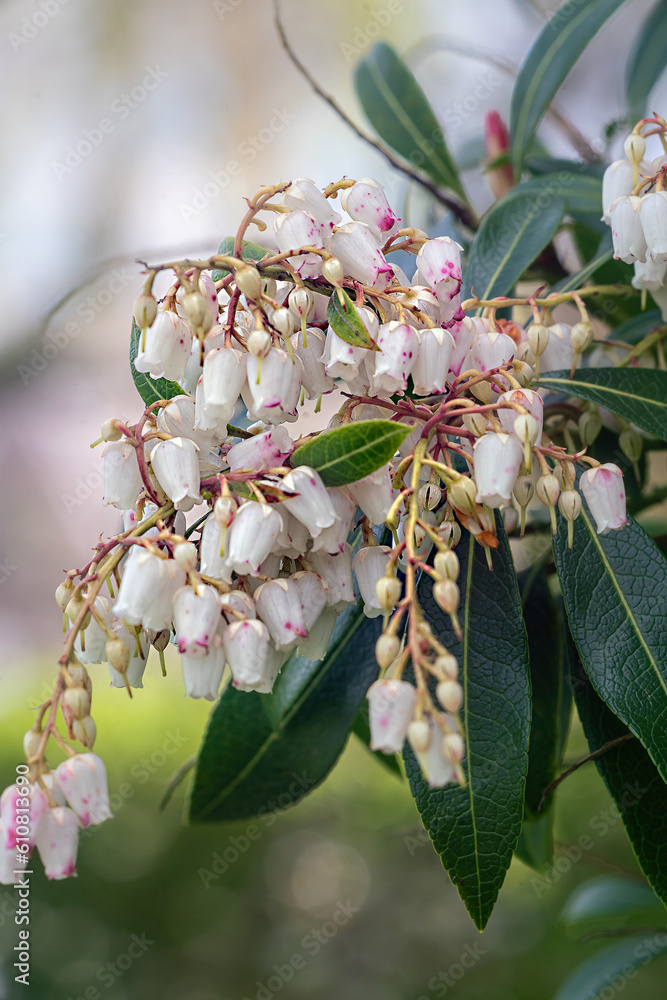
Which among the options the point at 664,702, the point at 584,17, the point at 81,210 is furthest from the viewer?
the point at 81,210

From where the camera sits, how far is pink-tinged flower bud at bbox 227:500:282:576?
1.61ft

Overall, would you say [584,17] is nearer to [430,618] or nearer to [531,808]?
[430,618]

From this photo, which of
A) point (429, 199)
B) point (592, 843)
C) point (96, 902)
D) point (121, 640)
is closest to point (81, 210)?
point (429, 199)

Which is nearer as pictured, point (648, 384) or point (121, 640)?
point (121, 640)

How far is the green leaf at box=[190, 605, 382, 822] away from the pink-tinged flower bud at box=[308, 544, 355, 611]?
1.13ft

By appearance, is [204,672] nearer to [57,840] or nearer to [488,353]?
[57,840]

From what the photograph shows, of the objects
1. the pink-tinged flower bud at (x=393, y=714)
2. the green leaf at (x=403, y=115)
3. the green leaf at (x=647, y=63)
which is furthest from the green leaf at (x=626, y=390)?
the green leaf at (x=647, y=63)

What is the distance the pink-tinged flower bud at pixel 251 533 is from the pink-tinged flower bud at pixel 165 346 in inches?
5.4

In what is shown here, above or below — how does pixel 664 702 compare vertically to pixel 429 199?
below

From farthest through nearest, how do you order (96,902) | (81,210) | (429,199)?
(81,210), (96,902), (429,199)

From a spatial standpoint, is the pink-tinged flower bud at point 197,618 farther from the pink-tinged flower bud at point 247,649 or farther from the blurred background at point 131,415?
the blurred background at point 131,415

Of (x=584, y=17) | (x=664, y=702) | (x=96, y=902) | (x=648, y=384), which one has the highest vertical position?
(x=584, y=17)

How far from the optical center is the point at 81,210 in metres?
3.34

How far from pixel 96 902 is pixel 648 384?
2.26 metres
